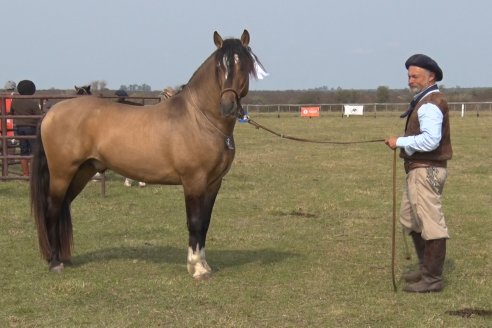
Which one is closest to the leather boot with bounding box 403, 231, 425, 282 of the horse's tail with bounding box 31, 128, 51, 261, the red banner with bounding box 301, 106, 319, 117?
the horse's tail with bounding box 31, 128, 51, 261

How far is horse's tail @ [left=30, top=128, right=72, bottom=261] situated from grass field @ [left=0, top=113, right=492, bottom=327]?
0.26 meters

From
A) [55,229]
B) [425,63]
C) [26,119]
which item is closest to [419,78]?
[425,63]

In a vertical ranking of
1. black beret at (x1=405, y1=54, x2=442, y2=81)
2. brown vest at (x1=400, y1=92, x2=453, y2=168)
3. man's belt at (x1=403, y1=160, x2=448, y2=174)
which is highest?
black beret at (x1=405, y1=54, x2=442, y2=81)

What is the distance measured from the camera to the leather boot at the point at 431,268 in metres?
5.82

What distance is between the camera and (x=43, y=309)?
550 centimetres

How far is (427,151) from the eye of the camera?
5.65 meters

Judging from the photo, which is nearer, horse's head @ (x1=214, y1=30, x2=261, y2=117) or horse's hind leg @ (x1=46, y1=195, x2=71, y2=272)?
horse's head @ (x1=214, y1=30, x2=261, y2=117)

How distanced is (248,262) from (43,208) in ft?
7.52

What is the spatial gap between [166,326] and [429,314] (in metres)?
2.14

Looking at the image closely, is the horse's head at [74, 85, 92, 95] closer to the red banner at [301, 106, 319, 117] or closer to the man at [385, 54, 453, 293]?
the man at [385, 54, 453, 293]

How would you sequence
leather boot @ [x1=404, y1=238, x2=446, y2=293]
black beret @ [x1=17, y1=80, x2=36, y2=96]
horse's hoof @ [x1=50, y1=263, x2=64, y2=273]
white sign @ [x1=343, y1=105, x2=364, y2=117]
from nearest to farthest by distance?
leather boot @ [x1=404, y1=238, x2=446, y2=293] → horse's hoof @ [x1=50, y1=263, x2=64, y2=273] → black beret @ [x1=17, y1=80, x2=36, y2=96] → white sign @ [x1=343, y1=105, x2=364, y2=117]

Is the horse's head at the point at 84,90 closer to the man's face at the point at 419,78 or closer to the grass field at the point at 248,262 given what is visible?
the grass field at the point at 248,262

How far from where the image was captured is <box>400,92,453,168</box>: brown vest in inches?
219

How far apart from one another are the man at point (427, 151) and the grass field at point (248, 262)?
567mm
